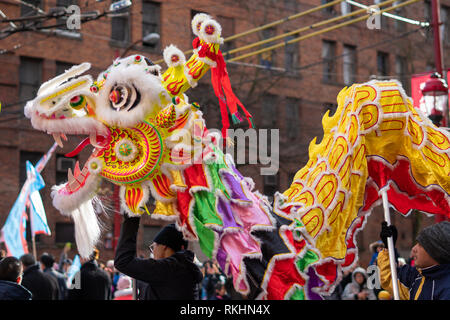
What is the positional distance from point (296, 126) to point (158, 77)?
17.3m

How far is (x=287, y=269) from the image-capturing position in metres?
3.72

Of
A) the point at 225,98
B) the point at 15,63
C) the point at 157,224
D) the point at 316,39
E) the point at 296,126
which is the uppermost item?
the point at 316,39

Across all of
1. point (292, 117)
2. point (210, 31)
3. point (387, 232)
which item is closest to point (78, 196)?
point (210, 31)

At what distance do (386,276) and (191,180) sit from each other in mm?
1377

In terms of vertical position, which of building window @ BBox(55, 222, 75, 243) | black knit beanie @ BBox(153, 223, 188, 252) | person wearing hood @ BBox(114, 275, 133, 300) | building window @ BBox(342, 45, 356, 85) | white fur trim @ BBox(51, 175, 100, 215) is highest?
building window @ BBox(342, 45, 356, 85)

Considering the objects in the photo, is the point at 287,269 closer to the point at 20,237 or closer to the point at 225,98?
the point at 225,98

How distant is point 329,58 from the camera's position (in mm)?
22609

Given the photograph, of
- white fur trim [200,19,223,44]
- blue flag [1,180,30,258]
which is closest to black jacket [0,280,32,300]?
white fur trim [200,19,223,44]

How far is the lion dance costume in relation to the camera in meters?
3.68

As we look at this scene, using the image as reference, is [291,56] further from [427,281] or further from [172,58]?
[427,281]

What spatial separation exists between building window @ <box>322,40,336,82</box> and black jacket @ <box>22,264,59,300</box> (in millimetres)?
16372

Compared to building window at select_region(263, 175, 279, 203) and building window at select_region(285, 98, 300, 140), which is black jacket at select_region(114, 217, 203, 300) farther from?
building window at select_region(285, 98, 300, 140)

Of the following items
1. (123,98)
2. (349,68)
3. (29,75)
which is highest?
(349,68)

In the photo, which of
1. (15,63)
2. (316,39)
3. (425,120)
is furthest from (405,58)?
(425,120)
